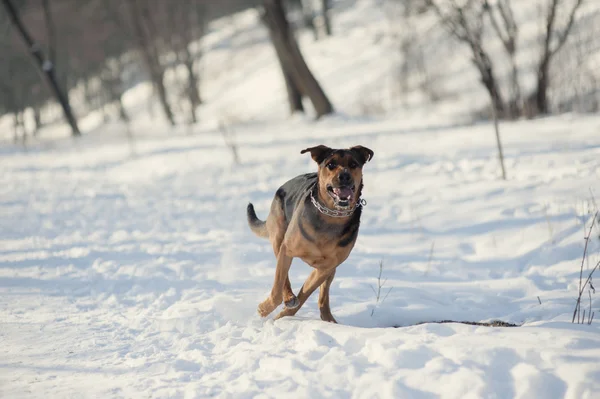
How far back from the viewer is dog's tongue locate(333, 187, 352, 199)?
3518mm

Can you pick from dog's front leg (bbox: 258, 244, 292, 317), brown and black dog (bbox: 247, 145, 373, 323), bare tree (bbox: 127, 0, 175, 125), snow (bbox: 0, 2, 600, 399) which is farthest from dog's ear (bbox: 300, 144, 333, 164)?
bare tree (bbox: 127, 0, 175, 125)

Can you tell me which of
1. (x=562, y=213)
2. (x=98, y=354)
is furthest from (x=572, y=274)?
(x=98, y=354)

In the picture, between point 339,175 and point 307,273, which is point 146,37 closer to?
point 307,273

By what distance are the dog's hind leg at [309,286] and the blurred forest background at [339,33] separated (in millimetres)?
4643

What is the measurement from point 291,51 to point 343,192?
11555 millimetres

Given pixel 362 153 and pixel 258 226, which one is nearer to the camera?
pixel 362 153

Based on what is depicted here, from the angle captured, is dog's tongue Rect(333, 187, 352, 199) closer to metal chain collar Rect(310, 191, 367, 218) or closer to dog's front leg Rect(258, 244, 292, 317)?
metal chain collar Rect(310, 191, 367, 218)

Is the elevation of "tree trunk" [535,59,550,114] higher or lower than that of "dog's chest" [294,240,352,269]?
higher

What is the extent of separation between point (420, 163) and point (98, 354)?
6.79 meters

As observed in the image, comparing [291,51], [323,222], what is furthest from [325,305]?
[291,51]

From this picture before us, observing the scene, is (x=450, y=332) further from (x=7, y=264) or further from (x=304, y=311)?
(x=7, y=264)

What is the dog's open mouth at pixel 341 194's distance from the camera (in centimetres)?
352

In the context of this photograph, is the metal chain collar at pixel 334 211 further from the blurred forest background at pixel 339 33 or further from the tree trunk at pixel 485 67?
the tree trunk at pixel 485 67

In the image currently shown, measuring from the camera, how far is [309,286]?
13.2 feet
